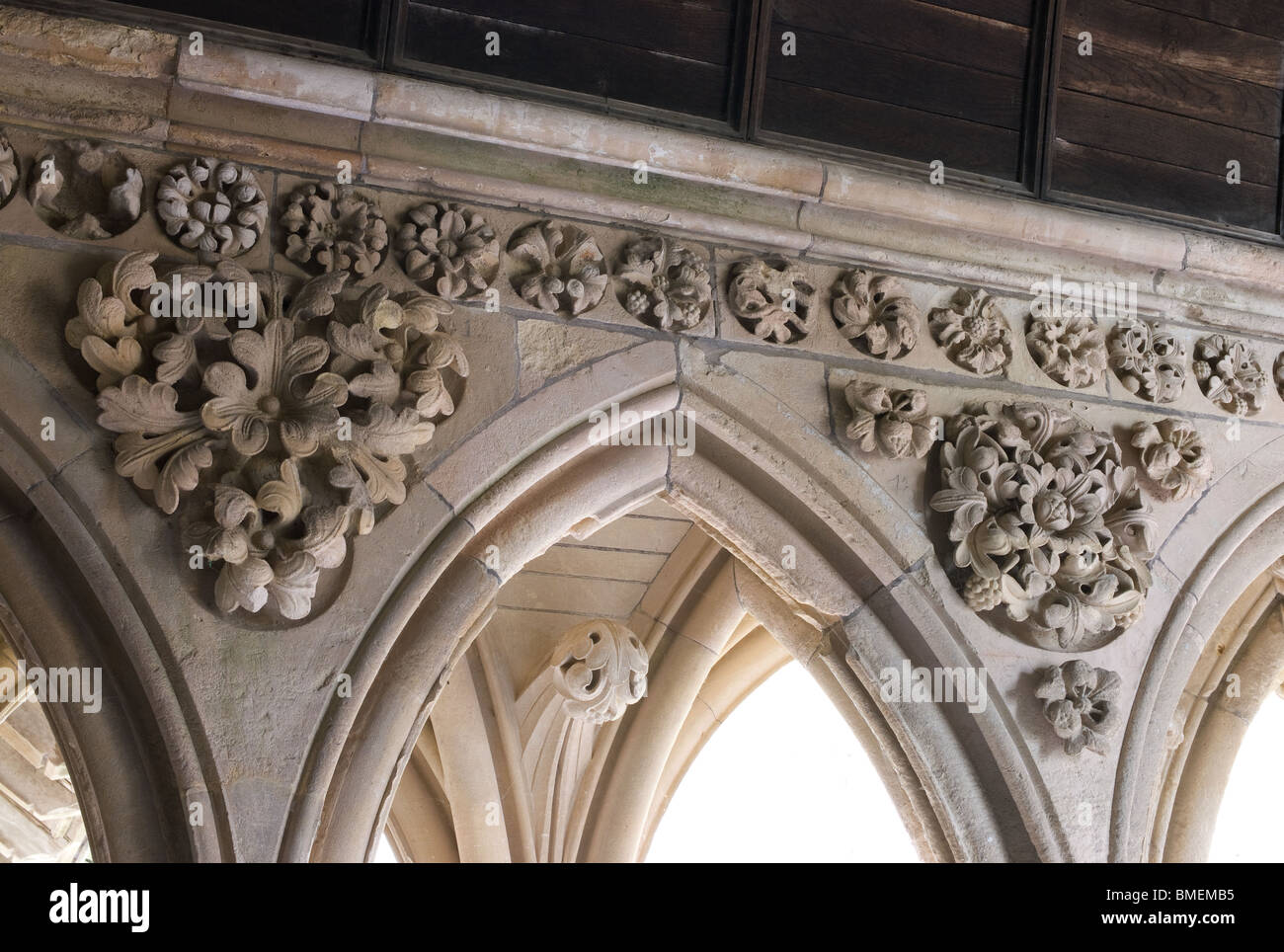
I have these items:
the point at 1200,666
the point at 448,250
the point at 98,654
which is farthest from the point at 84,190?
the point at 1200,666

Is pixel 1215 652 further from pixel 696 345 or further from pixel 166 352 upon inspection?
pixel 166 352

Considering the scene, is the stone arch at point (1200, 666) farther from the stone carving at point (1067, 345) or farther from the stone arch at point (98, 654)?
the stone arch at point (98, 654)

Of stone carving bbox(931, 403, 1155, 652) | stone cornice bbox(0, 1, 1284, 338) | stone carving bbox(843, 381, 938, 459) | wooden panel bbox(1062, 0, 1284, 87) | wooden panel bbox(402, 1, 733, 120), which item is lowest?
stone carving bbox(931, 403, 1155, 652)

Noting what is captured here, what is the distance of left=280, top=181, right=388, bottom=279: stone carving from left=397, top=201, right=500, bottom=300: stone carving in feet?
0.18

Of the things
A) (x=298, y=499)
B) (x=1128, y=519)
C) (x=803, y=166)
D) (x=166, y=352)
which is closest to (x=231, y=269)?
(x=166, y=352)

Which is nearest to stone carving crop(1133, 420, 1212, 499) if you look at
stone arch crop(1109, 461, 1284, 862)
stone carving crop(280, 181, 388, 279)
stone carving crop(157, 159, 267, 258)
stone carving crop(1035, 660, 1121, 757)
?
stone arch crop(1109, 461, 1284, 862)

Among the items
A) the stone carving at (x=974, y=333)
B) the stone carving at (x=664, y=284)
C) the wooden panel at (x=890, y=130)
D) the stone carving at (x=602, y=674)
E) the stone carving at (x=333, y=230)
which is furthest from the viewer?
the stone carving at (x=602, y=674)

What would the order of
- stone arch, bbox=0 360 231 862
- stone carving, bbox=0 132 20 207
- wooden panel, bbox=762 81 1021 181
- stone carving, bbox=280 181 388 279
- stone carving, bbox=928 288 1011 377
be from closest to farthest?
stone arch, bbox=0 360 231 862 → stone carving, bbox=0 132 20 207 → stone carving, bbox=280 181 388 279 → wooden panel, bbox=762 81 1021 181 → stone carving, bbox=928 288 1011 377

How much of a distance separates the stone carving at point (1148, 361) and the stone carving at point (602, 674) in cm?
140

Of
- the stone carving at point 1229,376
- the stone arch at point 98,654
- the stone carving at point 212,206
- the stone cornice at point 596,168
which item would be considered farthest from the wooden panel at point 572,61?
the stone carving at point 1229,376

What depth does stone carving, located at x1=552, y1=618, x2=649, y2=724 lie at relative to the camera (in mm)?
3838

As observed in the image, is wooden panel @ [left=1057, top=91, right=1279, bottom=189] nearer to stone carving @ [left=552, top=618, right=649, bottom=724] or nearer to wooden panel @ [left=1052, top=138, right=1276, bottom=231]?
wooden panel @ [left=1052, top=138, right=1276, bottom=231]

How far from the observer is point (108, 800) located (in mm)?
2400

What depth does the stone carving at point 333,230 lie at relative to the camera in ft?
8.86
